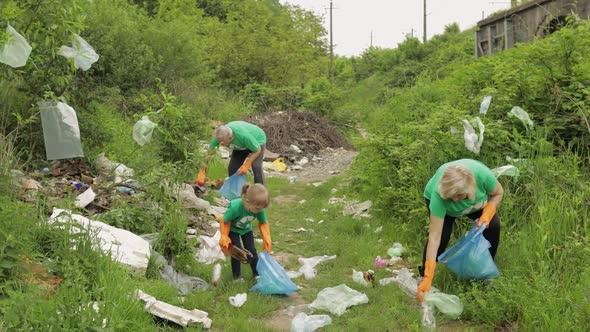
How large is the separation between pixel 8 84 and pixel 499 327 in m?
6.27

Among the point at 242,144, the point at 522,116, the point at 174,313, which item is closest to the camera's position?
the point at 174,313

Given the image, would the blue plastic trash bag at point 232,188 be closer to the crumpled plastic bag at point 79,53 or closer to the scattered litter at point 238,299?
the crumpled plastic bag at point 79,53

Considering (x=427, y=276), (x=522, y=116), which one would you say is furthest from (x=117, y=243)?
(x=522, y=116)

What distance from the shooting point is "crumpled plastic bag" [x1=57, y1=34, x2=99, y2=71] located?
532cm

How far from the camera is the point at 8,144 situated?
5473 millimetres

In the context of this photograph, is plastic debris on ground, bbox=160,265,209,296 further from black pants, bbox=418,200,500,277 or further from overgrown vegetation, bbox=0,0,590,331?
black pants, bbox=418,200,500,277

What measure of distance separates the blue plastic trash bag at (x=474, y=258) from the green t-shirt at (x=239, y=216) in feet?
5.31

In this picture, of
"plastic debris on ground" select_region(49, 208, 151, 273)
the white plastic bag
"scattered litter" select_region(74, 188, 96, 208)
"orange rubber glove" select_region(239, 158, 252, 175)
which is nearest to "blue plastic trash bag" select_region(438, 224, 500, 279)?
→ "plastic debris on ground" select_region(49, 208, 151, 273)

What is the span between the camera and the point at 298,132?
1483 centimetres

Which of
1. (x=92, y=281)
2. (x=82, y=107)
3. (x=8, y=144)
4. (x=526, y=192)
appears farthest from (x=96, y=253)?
(x=82, y=107)

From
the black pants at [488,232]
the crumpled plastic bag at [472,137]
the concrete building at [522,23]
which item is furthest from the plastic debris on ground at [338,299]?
the concrete building at [522,23]

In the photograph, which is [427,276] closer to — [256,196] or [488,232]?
[488,232]

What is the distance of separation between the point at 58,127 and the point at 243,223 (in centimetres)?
308

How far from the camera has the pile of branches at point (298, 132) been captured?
13.8 m
